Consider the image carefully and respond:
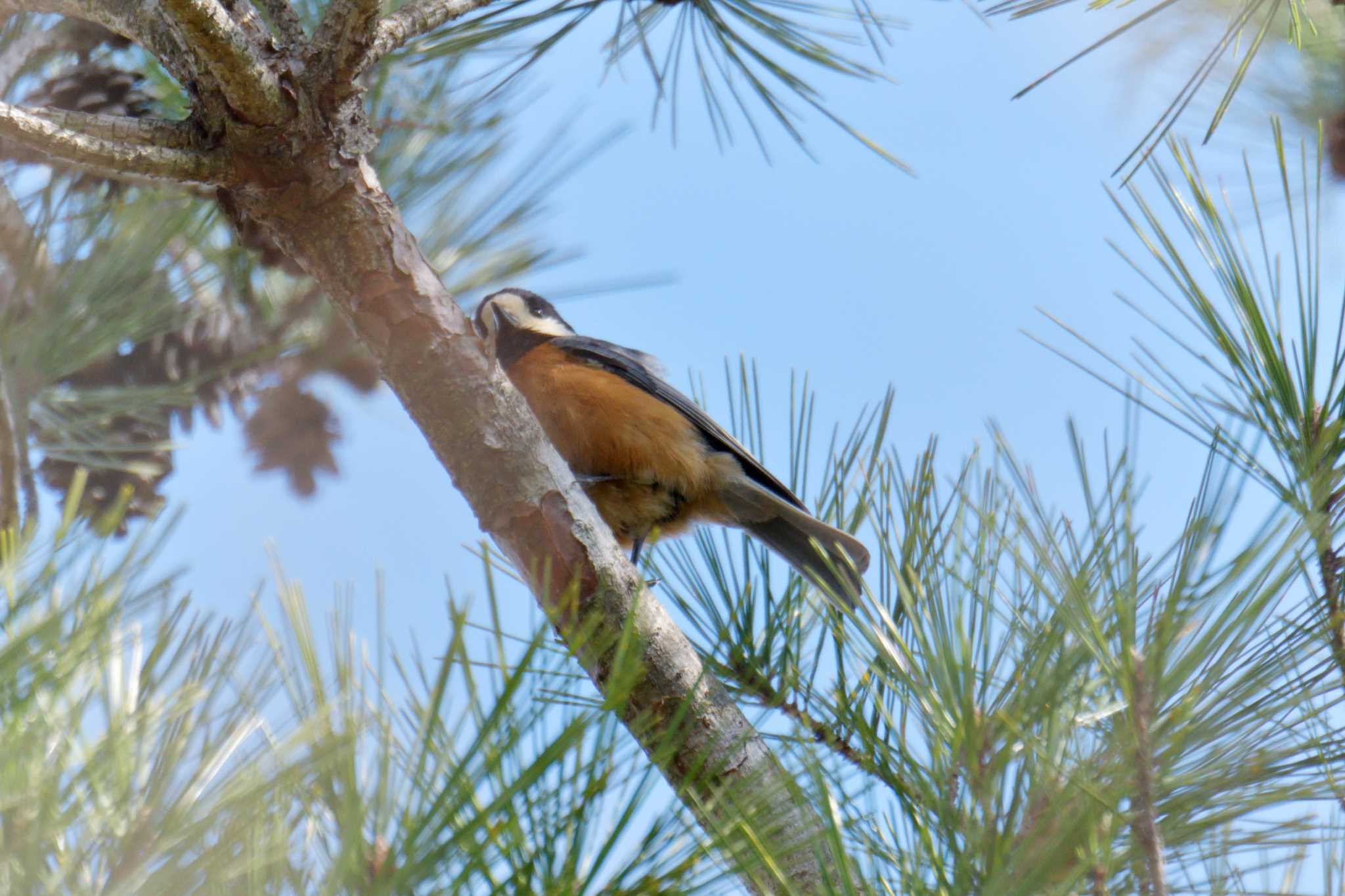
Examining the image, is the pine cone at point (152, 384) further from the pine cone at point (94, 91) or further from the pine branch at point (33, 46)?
the pine branch at point (33, 46)

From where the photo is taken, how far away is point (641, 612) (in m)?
1.87

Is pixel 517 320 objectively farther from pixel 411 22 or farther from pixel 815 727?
pixel 815 727

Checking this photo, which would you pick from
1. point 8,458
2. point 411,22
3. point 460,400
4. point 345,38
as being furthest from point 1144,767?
point 8,458

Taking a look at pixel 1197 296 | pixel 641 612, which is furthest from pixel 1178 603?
pixel 641 612

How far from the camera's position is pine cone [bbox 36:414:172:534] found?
284 centimetres

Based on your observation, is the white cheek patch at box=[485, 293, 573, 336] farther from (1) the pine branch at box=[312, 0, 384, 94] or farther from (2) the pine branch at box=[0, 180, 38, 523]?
(1) the pine branch at box=[312, 0, 384, 94]

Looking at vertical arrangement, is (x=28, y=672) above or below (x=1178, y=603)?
below

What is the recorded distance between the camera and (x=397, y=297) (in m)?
1.96

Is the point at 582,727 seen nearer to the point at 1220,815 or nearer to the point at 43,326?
the point at 1220,815

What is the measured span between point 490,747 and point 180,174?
4.19 feet

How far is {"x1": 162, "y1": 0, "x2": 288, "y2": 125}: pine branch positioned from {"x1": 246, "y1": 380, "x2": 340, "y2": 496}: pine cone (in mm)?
1709

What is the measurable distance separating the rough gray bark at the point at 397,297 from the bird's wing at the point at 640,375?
1166 mm

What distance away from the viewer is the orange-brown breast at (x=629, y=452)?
3053 mm

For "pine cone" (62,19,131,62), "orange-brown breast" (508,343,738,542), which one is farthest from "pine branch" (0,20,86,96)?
"orange-brown breast" (508,343,738,542)
